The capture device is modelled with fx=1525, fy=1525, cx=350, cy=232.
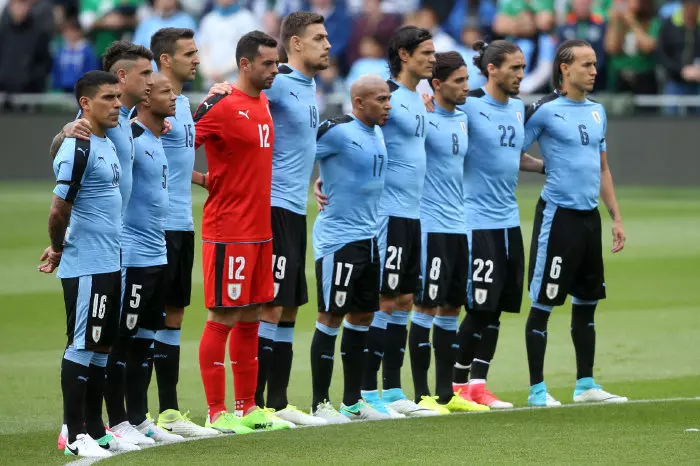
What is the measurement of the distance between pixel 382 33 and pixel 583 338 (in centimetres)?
1508

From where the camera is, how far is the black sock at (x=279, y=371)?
33.9ft

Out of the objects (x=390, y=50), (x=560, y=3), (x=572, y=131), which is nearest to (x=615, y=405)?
(x=572, y=131)

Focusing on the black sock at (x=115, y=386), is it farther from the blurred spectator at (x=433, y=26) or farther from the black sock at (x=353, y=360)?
the blurred spectator at (x=433, y=26)

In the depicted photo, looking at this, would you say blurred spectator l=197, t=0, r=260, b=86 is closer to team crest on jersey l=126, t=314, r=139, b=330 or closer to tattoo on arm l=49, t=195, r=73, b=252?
team crest on jersey l=126, t=314, r=139, b=330

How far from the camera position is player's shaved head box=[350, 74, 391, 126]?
1046cm

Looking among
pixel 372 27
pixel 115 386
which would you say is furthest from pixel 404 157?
pixel 372 27

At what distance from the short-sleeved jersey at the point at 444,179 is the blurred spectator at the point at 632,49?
47.6ft

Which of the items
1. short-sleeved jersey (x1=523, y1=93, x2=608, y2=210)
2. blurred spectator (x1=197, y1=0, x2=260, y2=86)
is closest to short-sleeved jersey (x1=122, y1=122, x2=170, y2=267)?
short-sleeved jersey (x1=523, y1=93, x2=608, y2=210)

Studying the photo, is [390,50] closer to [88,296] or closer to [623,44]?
[88,296]

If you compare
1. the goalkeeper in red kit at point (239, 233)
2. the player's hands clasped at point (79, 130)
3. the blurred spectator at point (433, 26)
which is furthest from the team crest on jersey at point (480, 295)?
the blurred spectator at point (433, 26)

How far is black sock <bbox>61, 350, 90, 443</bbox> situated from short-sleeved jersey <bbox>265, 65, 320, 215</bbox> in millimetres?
2103

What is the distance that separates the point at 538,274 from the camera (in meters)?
11.4

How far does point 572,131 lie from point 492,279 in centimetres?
130

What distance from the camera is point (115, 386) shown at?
9.33m
